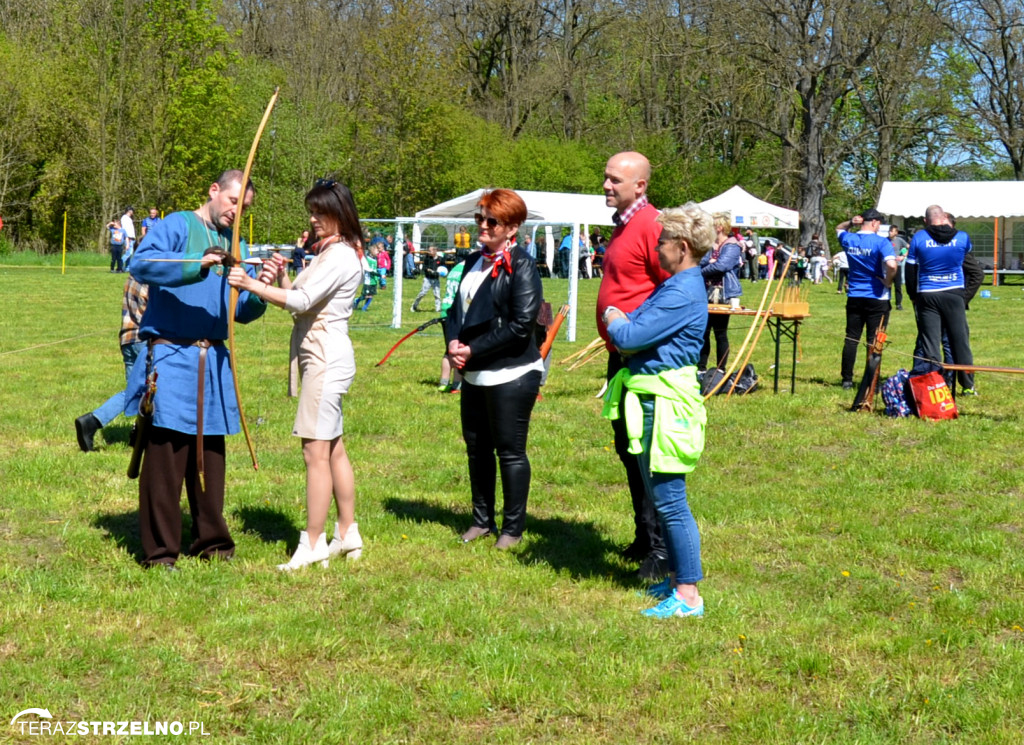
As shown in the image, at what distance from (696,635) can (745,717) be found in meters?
0.75

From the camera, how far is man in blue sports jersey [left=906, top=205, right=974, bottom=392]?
10.8 metres

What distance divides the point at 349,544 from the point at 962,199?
3342 cm

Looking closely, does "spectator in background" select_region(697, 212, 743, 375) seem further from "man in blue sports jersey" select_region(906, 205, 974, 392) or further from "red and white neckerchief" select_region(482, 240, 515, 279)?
"red and white neckerchief" select_region(482, 240, 515, 279)

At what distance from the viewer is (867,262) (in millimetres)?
11492

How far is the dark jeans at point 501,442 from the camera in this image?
19.7 feet

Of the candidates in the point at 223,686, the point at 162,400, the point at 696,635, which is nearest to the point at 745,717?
the point at 696,635

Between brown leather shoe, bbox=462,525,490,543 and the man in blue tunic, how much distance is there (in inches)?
51.4

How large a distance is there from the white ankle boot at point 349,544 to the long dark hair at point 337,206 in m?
1.37

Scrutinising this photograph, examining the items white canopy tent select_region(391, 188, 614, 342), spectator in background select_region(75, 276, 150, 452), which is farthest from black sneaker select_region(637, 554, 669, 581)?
spectator in background select_region(75, 276, 150, 452)

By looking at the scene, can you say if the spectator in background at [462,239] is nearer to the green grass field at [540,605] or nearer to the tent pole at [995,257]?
the green grass field at [540,605]

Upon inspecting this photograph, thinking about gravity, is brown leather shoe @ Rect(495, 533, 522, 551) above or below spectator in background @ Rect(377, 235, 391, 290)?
below

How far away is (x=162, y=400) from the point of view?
17.6ft

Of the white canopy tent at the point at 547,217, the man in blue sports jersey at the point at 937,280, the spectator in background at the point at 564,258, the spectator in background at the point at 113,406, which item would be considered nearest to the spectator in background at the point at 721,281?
the man in blue sports jersey at the point at 937,280

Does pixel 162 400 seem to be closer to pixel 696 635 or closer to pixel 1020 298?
pixel 696 635
